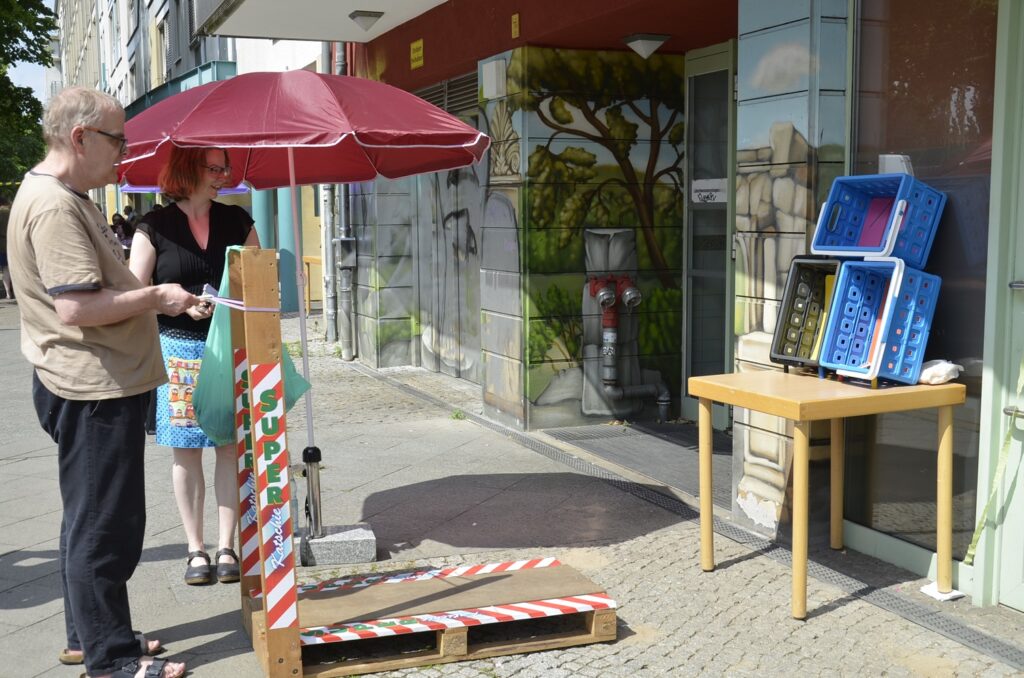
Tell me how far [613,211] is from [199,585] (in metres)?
4.26

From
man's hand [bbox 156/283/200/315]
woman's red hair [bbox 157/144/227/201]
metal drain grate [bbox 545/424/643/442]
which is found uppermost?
woman's red hair [bbox 157/144/227/201]

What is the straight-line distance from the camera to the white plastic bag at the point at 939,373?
14.1ft

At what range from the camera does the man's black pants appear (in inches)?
141

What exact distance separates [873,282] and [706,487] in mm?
1123

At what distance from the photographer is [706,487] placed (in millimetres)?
4750

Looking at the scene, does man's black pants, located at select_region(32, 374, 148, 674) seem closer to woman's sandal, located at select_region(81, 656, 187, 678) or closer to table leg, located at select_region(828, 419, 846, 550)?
woman's sandal, located at select_region(81, 656, 187, 678)

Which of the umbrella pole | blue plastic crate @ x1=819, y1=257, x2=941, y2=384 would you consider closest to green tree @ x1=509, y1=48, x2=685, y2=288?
the umbrella pole

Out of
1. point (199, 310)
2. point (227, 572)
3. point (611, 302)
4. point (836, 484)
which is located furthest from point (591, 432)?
point (199, 310)

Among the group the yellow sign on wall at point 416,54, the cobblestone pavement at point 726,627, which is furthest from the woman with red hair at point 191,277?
the yellow sign on wall at point 416,54

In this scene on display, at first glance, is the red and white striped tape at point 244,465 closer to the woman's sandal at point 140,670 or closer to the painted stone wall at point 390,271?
the woman's sandal at point 140,670

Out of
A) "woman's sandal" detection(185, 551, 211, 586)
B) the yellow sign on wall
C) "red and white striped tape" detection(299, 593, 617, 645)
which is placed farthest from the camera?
the yellow sign on wall

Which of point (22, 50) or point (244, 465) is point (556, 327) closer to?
point (244, 465)

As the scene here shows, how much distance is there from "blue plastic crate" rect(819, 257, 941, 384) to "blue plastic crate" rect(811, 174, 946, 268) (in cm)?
8

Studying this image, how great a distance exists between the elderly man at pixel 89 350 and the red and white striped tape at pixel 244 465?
1.97ft
